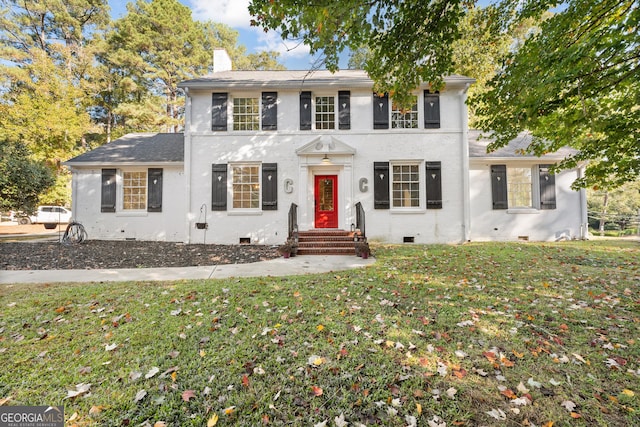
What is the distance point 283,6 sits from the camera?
3.26 meters

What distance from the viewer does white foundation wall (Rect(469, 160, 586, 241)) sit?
33.3 ft

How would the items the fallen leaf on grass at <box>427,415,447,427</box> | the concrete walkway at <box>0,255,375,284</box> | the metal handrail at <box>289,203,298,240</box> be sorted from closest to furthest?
the fallen leaf on grass at <box>427,415,447,427</box>, the concrete walkway at <box>0,255,375,284</box>, the metal handrail at <box>289,203,298,240</box>

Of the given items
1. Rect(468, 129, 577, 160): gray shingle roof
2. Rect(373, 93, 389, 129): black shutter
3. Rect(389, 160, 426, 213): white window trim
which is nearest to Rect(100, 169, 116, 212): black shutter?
Rect(373, 93, 389, 129): black shutter

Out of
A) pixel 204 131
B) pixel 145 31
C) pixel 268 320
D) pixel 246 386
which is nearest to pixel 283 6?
pixel 268 320

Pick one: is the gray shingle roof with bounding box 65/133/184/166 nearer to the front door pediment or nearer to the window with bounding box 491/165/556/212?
the front door pediment

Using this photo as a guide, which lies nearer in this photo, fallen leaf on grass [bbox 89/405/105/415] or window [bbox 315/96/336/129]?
fallen leaf on grass [bbox 89/405/105/415]

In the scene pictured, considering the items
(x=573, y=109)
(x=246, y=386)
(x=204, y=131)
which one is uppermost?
(x=204, y=131)

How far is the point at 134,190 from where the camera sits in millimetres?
10734

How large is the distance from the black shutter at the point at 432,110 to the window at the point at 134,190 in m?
11.1

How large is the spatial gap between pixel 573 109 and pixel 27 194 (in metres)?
17.3

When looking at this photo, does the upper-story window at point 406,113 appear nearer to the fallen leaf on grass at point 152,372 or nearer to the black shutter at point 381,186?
the black shutter at point 381,186

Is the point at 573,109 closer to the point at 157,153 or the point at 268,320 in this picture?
the point at 268,320

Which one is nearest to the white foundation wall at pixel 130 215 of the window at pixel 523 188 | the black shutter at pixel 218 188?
the black shutter at pixel 218 188

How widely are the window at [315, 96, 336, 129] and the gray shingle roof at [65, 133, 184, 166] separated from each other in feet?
18.1
